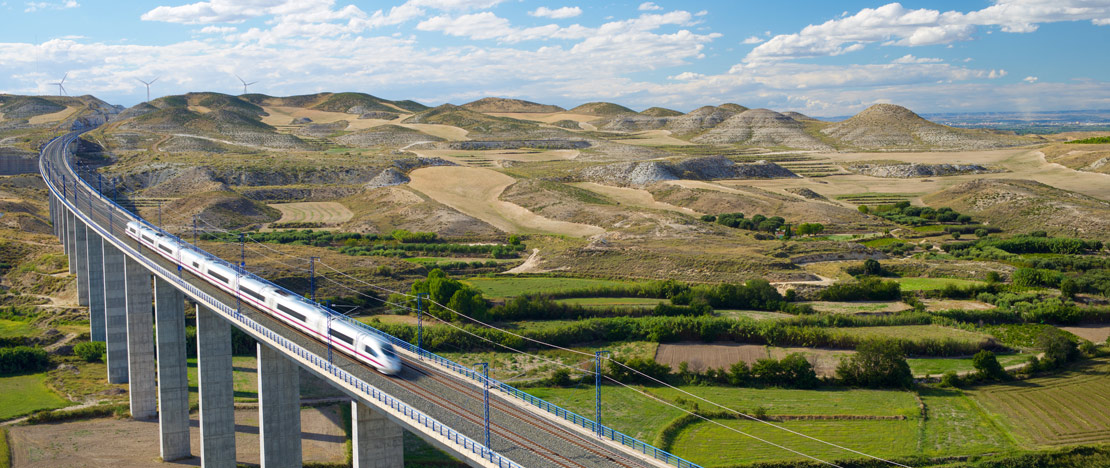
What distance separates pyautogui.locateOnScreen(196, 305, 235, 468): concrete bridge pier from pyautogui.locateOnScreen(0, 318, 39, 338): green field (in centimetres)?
3246

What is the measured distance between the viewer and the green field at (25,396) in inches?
2141

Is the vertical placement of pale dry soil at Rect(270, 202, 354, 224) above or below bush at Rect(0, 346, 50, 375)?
above

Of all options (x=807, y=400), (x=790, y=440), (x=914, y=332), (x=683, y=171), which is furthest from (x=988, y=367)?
(x=683, y=171)

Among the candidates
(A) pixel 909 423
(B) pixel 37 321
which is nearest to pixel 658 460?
(A) pixel 909 423

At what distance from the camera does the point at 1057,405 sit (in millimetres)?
49906

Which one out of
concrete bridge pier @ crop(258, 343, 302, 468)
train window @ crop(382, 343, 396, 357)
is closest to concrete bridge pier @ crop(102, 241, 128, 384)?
concrete bridge pier @ crop(258, 343, 302, 468)

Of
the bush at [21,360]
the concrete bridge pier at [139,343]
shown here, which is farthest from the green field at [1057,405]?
the bush at [21,360]

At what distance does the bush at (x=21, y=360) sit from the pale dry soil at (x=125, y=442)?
11.9 meters

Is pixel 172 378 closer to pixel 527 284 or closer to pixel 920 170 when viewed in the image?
pixel 527 284

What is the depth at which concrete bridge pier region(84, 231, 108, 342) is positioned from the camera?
68250 millimetres

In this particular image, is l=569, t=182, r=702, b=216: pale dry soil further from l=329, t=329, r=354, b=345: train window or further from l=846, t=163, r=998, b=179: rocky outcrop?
l=329, t=329, r=354, b=345: train window

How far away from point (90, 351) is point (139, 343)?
1234 cm

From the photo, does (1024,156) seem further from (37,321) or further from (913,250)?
(37,321)

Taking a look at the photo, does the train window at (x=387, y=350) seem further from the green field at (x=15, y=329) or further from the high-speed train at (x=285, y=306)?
the green field at (x=15, y=329)
